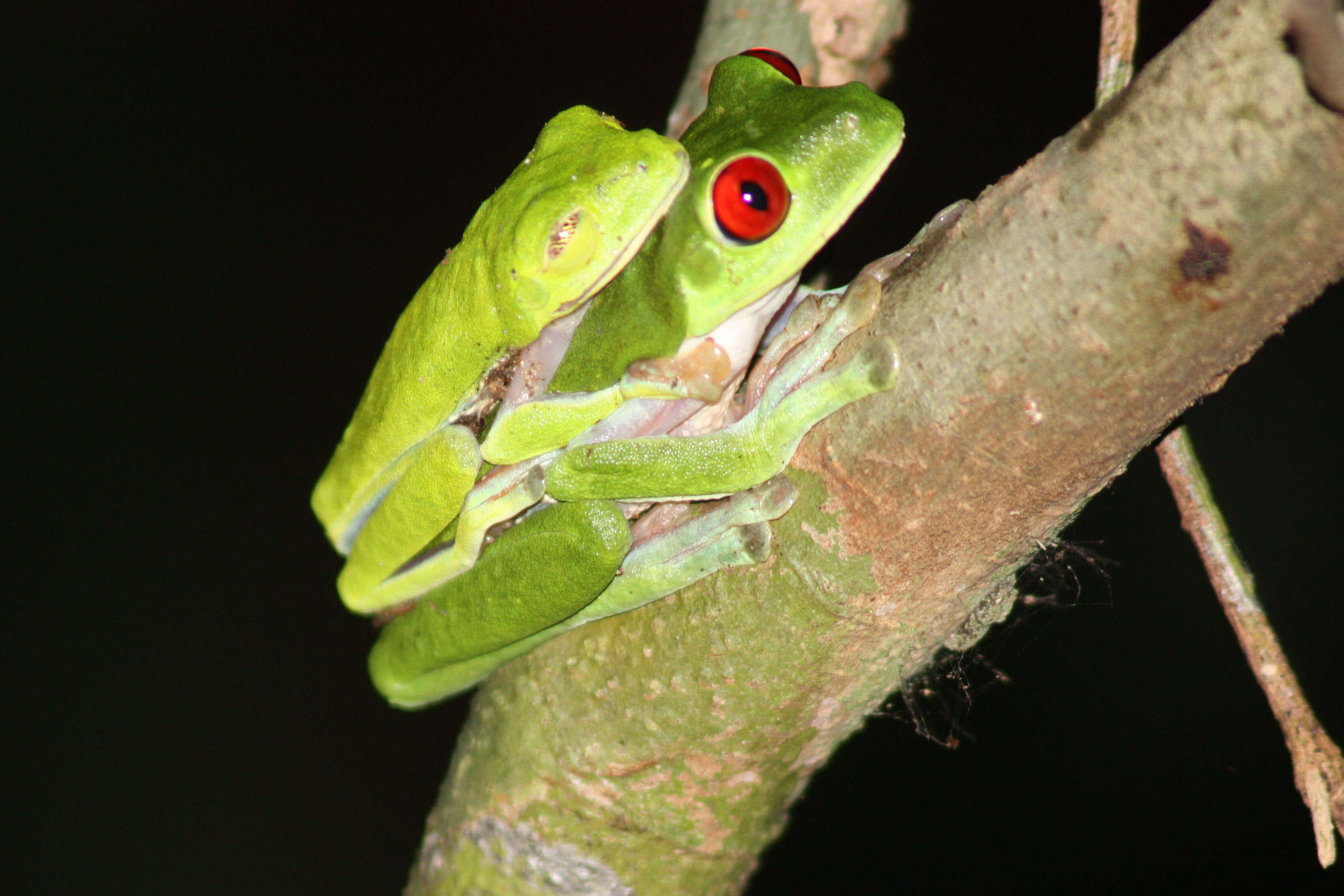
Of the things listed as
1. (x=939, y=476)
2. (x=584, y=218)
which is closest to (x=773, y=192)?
(x=584, y=218)

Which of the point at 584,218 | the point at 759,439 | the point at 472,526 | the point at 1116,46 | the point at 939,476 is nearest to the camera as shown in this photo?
the point at 939,476

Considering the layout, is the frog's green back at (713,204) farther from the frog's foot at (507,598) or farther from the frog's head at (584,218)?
the frog's foot at (507,598)

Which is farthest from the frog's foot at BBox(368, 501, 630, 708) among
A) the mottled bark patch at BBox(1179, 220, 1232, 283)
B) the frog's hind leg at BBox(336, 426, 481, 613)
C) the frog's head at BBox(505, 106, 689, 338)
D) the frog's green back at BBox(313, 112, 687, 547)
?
the mottled bark patch at BBox(1179, 220, 1232, 283)

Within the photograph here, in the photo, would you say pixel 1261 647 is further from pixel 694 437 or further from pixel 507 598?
pixel 507 598

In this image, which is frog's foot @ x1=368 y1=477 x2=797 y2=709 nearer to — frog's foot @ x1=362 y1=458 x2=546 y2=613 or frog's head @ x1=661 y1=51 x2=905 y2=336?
frog's foot @ x1=362 y1=458 x2=546 y2=613

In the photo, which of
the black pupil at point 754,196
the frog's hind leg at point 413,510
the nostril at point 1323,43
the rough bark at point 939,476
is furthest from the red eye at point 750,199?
the nostril at point 1323,43

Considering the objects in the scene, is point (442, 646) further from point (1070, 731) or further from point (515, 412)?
point (1070, 731)

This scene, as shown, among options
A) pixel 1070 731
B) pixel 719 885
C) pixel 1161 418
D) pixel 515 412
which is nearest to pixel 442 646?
pixel 515 412
